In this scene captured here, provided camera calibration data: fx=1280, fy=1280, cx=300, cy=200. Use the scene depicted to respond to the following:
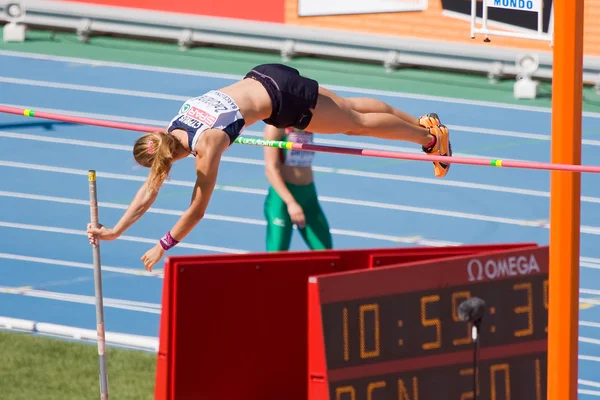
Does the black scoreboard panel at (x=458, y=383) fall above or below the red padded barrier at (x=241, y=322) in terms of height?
below

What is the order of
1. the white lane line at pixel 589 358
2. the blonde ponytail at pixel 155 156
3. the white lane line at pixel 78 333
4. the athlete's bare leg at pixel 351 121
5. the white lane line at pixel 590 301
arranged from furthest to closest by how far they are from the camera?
the white lane line at pixel 590 301, the white lane line at pixel 589 358, the white lane line at pixel 78 333, the athlete's bare leg at pixel 351 121, the blonde ponytail at pixel 155 156

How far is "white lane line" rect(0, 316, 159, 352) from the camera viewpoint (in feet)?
30.1

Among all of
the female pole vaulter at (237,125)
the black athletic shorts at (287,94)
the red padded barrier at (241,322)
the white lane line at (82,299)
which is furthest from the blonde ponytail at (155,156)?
the white lane line at (82,299)

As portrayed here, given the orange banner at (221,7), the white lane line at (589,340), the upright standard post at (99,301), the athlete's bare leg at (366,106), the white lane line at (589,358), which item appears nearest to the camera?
the upright standard post at (99,301)

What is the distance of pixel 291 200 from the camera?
850 centimetres

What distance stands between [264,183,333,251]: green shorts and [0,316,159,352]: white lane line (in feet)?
3.90

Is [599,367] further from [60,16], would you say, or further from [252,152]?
[60,16]

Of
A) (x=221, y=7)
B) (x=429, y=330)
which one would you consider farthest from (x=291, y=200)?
(x=221, y=7)

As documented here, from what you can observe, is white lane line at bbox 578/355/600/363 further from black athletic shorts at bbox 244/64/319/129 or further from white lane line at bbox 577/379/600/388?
black athletic shorts at bbox 244/64/319/129

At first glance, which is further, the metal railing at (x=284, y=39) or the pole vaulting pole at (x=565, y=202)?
the metal railing at (x=284, y=39)

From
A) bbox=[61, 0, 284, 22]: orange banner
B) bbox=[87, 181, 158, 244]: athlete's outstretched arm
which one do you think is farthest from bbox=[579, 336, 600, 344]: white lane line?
bbox=[61, 0, 284, 22]: orange banner

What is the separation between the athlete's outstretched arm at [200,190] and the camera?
6.61 m

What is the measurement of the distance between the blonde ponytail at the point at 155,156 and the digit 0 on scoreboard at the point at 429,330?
42.5 inches

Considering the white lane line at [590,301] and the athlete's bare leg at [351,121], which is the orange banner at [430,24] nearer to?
the white lane line at [590,301]
